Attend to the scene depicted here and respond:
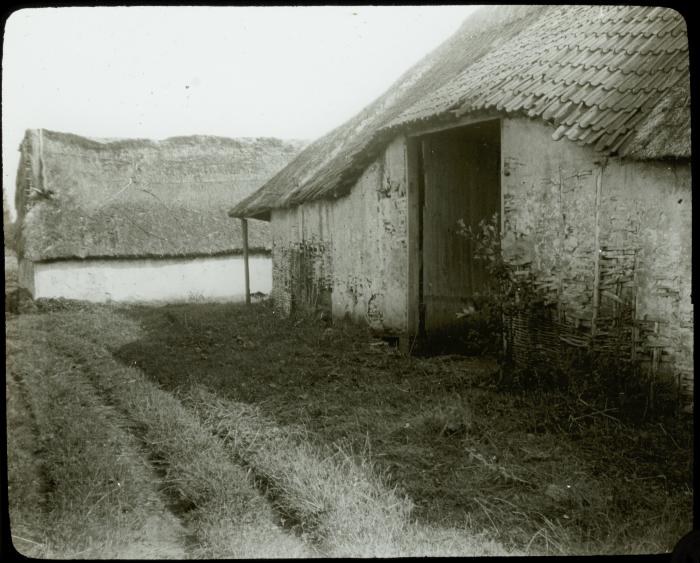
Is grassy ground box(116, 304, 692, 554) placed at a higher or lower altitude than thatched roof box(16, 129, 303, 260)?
lower

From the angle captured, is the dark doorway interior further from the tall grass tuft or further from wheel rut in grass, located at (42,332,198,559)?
wheel rut in grass, located at (42,332,198,559)

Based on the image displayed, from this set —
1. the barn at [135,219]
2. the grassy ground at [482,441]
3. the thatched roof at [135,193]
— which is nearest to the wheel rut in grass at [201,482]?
the grassy ground at [482,441]

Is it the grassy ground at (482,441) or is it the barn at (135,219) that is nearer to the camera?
the grassy ground at (482,441)

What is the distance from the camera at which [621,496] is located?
3.45 metres

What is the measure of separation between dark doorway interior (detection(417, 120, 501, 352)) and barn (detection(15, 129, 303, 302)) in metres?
12.3

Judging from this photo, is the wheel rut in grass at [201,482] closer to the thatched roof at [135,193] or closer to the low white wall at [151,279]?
the low white wall at [151,279]

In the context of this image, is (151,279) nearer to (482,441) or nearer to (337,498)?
(482,441)

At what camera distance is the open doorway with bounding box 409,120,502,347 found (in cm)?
803

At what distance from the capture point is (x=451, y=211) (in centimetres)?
825

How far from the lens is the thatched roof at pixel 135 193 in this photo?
18484 millimetres

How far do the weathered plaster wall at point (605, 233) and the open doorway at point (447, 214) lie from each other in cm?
189

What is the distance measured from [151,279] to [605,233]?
16482 millimetres

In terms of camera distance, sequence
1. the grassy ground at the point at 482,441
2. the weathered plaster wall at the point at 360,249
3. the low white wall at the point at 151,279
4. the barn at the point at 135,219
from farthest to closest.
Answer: the barn at the point at 135,219
the low white wall at the point at 151,279
the weathered plaster wall at the point at 360,249
the grassy ground at the point at 482,441

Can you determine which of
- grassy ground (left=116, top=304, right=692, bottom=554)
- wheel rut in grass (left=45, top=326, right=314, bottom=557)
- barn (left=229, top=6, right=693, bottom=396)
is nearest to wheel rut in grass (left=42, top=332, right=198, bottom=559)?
wheel rut in grass (left=45, top=326, right=314, bottom=557)
